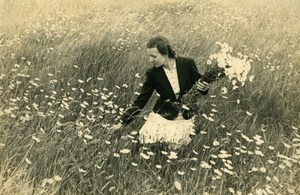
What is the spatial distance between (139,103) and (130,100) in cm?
26

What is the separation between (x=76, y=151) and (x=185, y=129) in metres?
0.59

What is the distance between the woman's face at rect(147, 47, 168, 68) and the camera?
212cm

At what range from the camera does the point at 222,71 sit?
205 cm

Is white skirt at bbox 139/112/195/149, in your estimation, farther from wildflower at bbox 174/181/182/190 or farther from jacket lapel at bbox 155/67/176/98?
wildflower at bbox 174/181/182/190

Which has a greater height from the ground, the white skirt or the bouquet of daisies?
the bouquet of daisies

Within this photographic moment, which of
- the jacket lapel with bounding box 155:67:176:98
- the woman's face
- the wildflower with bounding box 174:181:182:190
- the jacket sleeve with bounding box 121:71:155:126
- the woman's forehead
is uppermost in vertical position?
the woman's forehead

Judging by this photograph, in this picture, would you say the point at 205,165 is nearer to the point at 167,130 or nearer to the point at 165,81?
the point at 167,130

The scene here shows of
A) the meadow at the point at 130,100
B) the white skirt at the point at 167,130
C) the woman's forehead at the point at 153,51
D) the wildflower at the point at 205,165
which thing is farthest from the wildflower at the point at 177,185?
the woman's forehead at the point at 153,51

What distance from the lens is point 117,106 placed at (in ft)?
7.52

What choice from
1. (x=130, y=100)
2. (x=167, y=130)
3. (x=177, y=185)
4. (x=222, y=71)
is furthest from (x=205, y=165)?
(x=130, y=100)

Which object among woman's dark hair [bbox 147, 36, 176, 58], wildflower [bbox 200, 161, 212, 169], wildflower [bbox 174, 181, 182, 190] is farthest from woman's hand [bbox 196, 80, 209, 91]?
wildflower [bbox 174, 181, 182, 190]

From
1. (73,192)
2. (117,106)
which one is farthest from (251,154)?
(73,192)

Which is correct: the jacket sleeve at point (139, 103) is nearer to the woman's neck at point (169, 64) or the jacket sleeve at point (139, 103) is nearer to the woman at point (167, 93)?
the woman at point (167, 93)

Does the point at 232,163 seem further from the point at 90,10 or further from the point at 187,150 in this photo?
the point at 90,10
